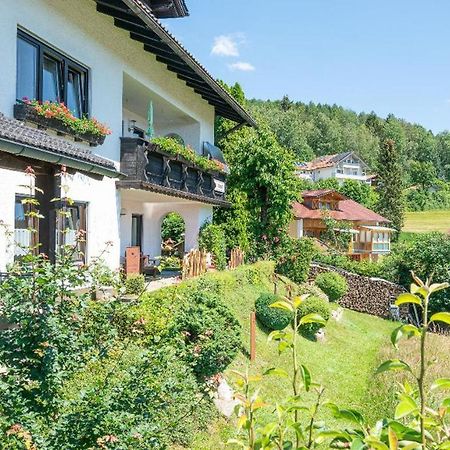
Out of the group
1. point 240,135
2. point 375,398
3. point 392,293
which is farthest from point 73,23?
point 392,293

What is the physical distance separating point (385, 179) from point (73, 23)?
55899 millimetres

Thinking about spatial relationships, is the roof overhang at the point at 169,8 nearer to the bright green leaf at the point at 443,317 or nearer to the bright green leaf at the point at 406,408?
the bright green leaf at the point at 443,317

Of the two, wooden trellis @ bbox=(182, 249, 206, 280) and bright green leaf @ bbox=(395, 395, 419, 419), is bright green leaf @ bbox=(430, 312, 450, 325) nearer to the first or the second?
bright green leaf @ bbox=(395, 395, 419, 419)

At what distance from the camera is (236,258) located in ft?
68.5

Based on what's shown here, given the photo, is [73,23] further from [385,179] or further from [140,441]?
[385,179]

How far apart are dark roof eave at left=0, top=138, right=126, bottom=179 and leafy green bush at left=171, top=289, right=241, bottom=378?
3.96 meters

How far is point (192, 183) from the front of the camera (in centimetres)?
1803

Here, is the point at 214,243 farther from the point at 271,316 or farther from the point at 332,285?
→ the point at 332,285

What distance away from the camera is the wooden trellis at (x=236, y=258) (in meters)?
20.6

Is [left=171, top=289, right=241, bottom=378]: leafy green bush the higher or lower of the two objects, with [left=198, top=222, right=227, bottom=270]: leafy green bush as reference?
lower

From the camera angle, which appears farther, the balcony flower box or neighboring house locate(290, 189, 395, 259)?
neighboring house locate(290, 189, 395, 259)

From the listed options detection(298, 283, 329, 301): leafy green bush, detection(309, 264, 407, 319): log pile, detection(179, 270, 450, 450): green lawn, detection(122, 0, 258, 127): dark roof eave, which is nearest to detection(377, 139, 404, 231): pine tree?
detection(309, 264, 407, 319): log pile

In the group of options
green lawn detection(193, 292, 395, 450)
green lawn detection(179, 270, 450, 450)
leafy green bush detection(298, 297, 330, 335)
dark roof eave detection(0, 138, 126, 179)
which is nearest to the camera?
dark roof eave detection(0, 138, 126, 179)

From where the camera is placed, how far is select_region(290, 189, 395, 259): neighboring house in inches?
Result: 1732
